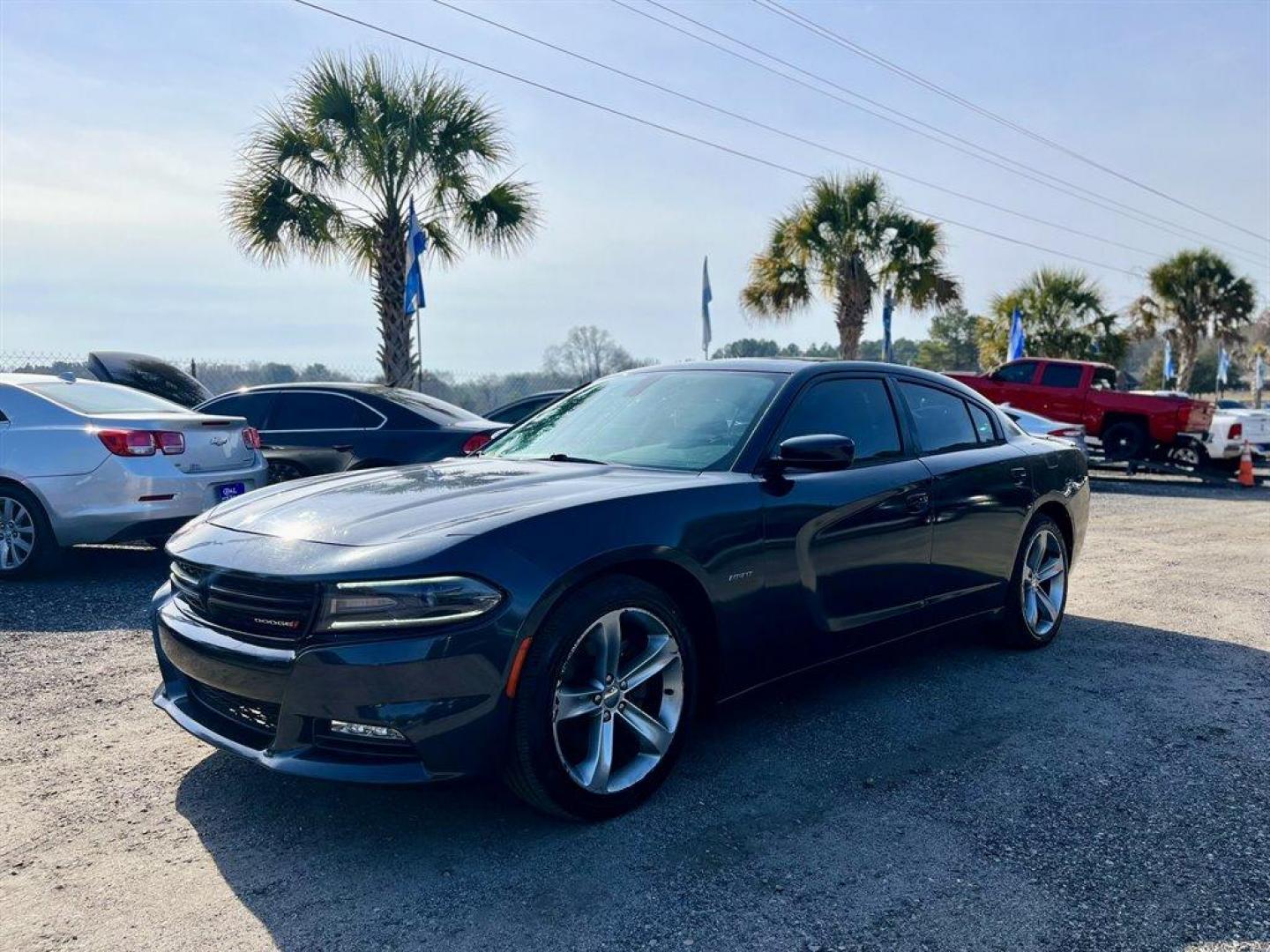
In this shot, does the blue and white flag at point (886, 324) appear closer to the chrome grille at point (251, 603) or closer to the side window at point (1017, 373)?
the side window at point (1017, 373)

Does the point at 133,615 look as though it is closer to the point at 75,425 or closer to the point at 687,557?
the point at 75,425

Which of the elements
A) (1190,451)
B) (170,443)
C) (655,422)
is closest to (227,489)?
(170,443)

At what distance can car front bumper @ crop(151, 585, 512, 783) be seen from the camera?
288 cm

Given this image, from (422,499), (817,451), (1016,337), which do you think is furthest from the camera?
(1016,337)

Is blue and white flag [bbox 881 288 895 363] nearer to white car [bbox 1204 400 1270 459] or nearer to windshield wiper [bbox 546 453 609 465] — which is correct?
white car [bbox 1204 400 1270 459]

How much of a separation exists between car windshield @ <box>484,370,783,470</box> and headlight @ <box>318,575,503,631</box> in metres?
1.28

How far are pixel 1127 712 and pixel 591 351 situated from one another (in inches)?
620

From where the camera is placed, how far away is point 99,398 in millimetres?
7512

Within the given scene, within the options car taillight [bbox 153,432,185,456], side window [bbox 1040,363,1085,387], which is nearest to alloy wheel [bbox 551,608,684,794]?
car taillight [bbox 153,432,185,456]

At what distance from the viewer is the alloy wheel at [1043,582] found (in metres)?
5.48

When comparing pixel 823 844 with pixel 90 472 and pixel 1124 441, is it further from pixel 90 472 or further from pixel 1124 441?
pixel 1124 441

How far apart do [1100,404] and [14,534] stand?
56.9ft

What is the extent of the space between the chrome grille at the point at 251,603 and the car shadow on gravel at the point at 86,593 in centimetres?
294

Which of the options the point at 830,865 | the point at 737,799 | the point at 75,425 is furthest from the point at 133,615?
the point at 830,865
